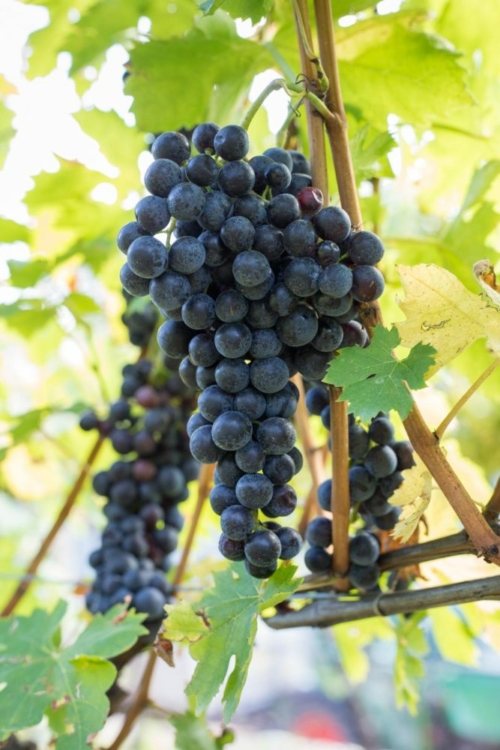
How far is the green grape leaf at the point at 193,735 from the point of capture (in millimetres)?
884

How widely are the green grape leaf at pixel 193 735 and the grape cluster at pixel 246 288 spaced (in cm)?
46

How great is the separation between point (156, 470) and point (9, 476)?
715 millimetres

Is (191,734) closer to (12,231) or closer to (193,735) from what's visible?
(193,735)

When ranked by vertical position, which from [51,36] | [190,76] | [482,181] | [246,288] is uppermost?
[51,36]

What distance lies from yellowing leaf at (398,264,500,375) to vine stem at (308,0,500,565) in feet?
0.10

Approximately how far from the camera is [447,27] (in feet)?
3.43

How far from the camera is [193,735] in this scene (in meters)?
0.90

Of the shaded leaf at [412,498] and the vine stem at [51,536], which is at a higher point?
the shaded leaf at [412,498]

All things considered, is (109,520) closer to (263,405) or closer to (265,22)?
(263,405)

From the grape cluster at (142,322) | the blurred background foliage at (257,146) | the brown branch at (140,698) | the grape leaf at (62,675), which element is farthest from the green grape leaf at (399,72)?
the brown branch at (140,698)

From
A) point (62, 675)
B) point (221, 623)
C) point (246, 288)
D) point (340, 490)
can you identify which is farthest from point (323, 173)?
point (62, 675)

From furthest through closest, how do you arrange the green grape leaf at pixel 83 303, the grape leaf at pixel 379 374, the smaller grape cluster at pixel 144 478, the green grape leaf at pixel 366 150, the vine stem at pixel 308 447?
the green grape leaf at pixel 83 303 → the smaller grape cluster at pixel 144 478 → the vine stem at pixel 308 447 → the green grape leaf at pixel 366 150 → the grape leaf at pixel 379 374

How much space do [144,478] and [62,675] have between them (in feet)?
1.13

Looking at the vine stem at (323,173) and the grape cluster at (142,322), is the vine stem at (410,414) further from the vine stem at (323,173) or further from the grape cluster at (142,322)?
the grape cluster at (142,322)
